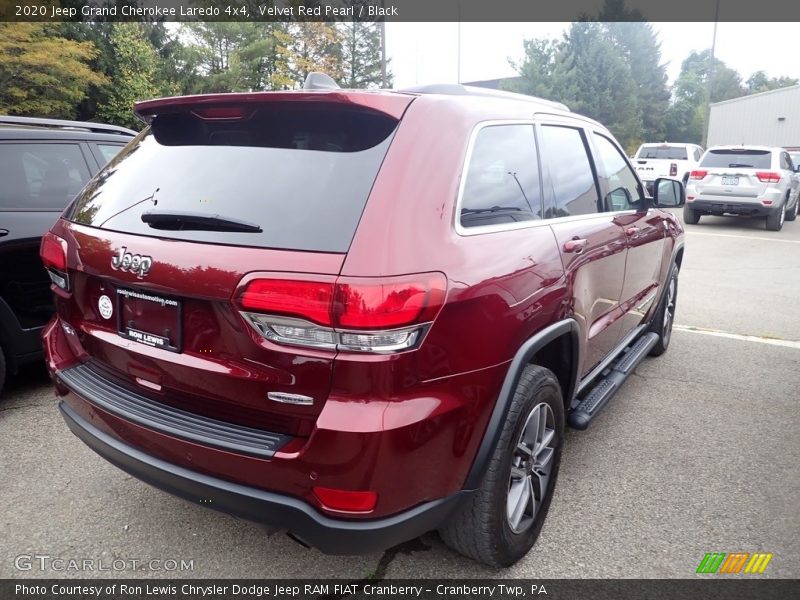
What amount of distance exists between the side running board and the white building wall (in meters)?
31.5

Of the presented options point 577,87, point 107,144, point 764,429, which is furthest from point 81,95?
point 577,87

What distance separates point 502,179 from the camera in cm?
237

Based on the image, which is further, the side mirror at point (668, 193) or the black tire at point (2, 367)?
the side mirror at point (668, 193)

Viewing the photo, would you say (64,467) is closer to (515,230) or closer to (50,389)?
(50,389)

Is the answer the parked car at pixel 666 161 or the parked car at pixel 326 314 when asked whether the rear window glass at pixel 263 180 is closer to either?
the parked car at pixel 326 314

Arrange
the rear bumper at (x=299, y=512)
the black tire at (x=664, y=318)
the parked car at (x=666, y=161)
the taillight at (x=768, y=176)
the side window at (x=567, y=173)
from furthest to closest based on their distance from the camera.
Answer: the parked car at (x=666, y=161) < the taillight at (x=768, y=176) < the black tire at (x=664, y=318) < the side window at (x=567, y=173) < the rear bumper at (x=299, y=512)

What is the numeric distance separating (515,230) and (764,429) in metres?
2.48

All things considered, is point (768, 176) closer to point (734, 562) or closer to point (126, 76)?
point (734, 562)

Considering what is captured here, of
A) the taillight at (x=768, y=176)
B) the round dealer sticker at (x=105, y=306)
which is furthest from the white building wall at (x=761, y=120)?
the round dealer sticker at (x=105, y=306)

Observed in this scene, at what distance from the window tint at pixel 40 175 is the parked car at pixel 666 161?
16850mm

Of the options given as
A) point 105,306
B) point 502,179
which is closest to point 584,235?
point 502,179

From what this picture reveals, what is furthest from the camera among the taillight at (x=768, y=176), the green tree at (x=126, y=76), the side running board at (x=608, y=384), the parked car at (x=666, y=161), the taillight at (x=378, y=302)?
the green tree at (x=126, y=76)

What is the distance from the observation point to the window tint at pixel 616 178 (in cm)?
346

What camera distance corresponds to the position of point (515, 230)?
7.47ft
